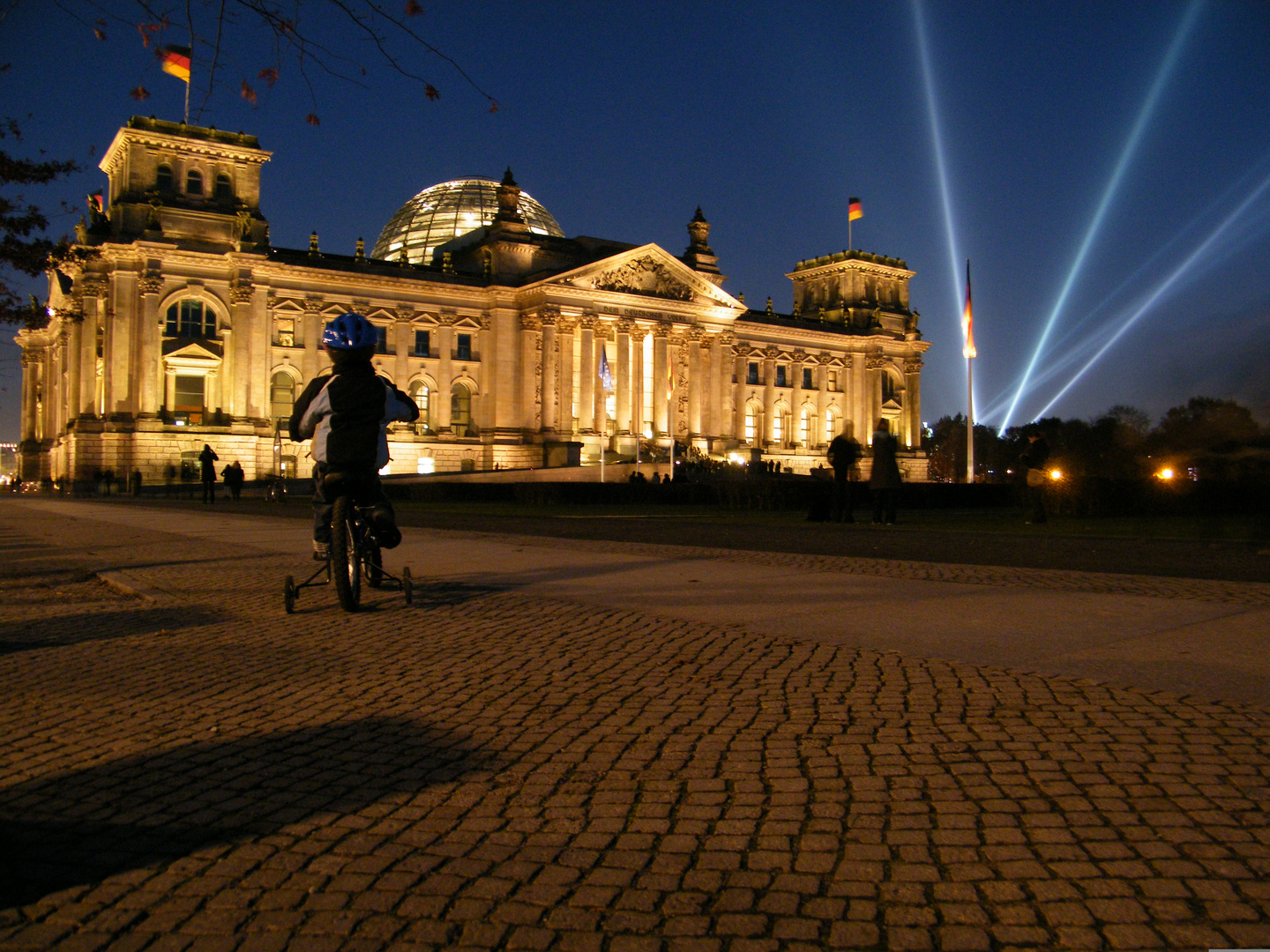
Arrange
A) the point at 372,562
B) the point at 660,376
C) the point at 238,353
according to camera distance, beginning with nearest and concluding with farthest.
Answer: the point at 372,562 → the point at 238,353 → the point at 660,376

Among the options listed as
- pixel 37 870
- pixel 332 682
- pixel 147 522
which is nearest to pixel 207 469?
pixel 147 522

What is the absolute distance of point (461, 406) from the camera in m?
80.6

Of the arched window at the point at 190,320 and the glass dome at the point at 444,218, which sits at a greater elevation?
the glass dome at the point at 444,218

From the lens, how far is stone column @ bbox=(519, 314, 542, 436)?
7950cm

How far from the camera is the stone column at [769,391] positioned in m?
93.9

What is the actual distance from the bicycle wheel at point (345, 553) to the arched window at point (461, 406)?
71.6 metres

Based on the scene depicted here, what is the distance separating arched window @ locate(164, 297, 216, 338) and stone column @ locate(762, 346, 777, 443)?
45731mm

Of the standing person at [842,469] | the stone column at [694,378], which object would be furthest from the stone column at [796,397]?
the standing person at [842,469]

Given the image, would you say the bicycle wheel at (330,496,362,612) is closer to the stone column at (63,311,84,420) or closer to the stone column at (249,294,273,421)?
the stone column at (249,294,273,421)

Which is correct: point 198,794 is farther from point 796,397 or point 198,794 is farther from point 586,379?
point 796,397

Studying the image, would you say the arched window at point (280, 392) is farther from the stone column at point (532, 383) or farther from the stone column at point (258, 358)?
the stone column at point (532, 383)

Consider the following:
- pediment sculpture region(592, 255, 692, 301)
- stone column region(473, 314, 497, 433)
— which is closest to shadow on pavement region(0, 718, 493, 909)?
stone column region(473, 314, 497, 433)

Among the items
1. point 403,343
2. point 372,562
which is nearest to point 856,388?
point 403,343

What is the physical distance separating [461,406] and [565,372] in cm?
821
